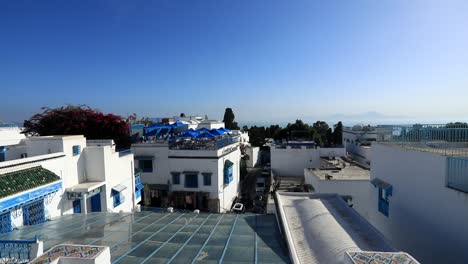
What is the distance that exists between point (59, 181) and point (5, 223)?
2.35 m

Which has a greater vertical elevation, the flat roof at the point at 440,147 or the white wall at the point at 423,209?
the flat roof at the point at 440,147

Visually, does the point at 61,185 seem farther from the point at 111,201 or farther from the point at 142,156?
the point at 142,156

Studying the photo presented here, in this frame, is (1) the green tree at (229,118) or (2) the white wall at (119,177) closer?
(2) the white wall at (119,177)

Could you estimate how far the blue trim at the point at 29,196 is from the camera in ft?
25.7

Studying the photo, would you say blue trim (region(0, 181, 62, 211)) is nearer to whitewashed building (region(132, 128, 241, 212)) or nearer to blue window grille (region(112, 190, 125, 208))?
blue window grille (region(112, 190, 125, 208))

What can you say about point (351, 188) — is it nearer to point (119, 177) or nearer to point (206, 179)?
point (206, 179)

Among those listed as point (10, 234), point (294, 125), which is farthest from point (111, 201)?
point (294, 125)

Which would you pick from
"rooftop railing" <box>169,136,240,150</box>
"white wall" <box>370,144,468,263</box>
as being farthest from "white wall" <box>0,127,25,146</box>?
"white wall" <box>370,144,468,263</box>

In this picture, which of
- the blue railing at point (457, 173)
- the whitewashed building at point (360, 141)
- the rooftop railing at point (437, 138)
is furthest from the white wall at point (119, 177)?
the whitewashed building at point (360, 141)

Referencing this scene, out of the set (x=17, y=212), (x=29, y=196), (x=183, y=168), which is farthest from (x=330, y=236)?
(x=183, y=168)

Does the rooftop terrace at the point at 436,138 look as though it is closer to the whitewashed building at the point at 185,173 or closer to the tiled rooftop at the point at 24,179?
the tiled rooftop at the point at 24,179

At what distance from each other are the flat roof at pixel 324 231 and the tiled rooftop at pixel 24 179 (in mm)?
7837

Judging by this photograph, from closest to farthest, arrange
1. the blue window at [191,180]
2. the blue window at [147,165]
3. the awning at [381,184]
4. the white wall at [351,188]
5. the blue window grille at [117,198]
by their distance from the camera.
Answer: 1. the awning at [381,184]
2. the blue window grille at [117,198]
3. the white wall at [351,188]
4. the blue window at [191,180]
5. the blue window at [147,165]

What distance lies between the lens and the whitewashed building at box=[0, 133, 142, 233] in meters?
8.44
